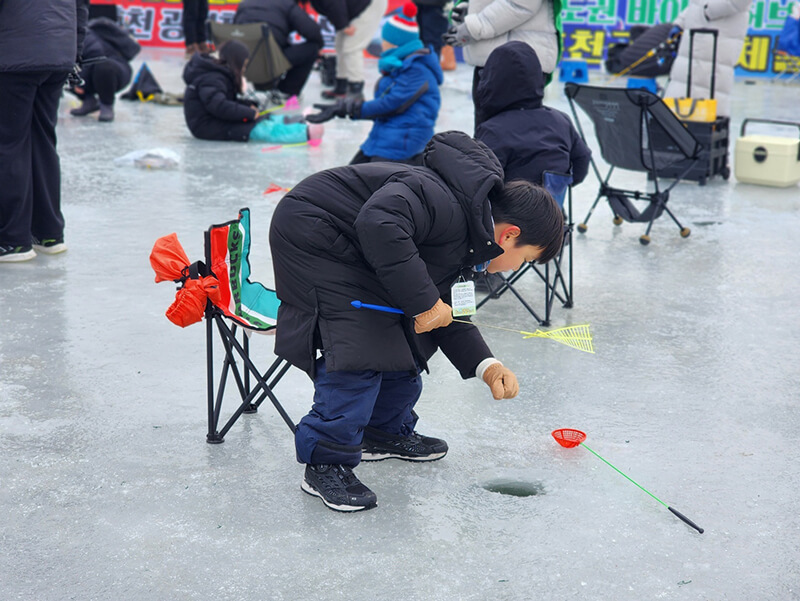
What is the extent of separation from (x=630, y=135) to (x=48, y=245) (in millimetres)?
3221

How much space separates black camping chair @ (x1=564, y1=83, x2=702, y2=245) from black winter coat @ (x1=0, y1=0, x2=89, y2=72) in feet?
8.78

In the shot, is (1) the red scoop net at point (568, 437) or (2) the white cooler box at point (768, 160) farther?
(2) the white cooler box at point (768, 160)

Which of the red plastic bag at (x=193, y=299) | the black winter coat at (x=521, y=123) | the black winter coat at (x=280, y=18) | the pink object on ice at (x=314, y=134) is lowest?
the red plastic bag at (x=193, y=299)

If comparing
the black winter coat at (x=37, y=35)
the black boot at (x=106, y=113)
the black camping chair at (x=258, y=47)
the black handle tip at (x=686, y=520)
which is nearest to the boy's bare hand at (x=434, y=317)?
→ the black handle tip at (x=686, y=520)

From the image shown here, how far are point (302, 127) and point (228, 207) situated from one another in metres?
2.49

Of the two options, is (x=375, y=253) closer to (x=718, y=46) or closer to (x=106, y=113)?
(x=718, y=46)

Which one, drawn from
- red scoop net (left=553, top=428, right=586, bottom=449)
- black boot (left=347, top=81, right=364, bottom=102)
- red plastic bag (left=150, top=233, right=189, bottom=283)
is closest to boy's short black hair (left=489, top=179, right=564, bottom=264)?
red scoop net (left=553, top=428, right=586, bottom=449)

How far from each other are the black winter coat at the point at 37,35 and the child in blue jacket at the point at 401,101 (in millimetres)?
2113

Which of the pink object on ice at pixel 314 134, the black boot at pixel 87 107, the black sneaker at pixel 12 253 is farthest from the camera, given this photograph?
the black boot at pixel 87 107

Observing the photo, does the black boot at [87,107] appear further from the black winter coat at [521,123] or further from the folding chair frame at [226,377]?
the folding chair frame at [226,377]

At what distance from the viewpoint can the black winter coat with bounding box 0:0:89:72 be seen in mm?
4105

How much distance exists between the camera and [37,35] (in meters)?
4.16

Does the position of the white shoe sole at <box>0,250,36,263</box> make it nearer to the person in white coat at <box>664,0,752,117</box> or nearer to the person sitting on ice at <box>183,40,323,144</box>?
the person sitting on ice at <box>183,40,323,144</box>

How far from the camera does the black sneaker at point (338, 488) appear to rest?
2.53m
